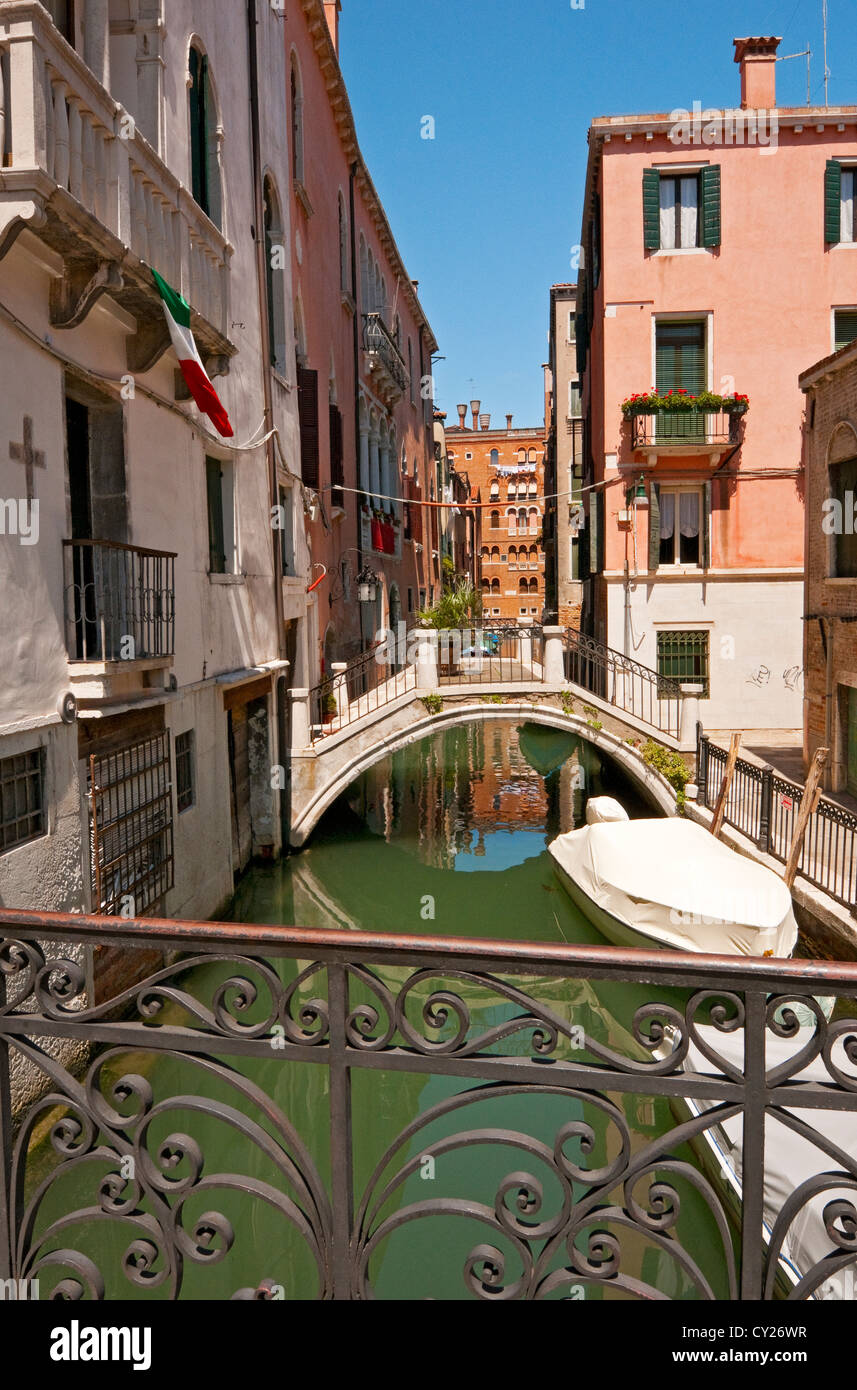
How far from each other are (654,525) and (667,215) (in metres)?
6.21

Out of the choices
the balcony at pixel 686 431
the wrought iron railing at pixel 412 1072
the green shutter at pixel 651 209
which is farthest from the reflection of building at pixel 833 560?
the wrought iron railing at pixel 412 1072

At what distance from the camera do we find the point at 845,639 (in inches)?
530

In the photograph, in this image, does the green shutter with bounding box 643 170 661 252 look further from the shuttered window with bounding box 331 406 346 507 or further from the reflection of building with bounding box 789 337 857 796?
the shuttered window with bounding box 331 406 346 507

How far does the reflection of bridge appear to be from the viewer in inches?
585

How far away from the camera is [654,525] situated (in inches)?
765

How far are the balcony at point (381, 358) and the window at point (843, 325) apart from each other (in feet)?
32.5

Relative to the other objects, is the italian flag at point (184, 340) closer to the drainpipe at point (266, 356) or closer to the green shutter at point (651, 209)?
the drainpipe at point (266, 356)

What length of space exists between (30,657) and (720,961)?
5.82 meters

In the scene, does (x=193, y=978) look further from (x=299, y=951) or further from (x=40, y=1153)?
(x=299, y=951)

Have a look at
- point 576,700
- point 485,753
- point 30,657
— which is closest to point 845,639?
point 576,700

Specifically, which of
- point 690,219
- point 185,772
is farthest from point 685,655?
point 185,772

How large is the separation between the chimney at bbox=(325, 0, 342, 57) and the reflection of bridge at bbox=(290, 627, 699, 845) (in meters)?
12.9

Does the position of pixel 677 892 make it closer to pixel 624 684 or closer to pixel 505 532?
pixel 624 684

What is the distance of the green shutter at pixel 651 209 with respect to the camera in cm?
1897
